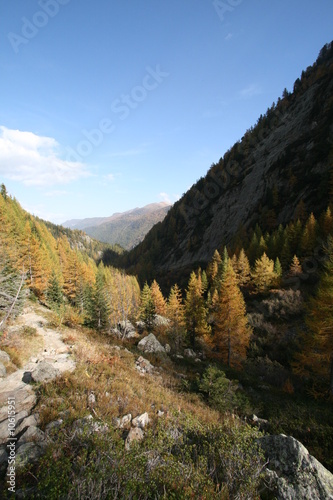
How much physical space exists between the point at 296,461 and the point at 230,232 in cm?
7606

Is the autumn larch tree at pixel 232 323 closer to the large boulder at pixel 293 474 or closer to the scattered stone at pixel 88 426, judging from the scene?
the large boulder at pixel 293 474

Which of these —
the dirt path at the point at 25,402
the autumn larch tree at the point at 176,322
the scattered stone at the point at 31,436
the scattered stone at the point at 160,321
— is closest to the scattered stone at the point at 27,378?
the dirt path at the point at 25,402

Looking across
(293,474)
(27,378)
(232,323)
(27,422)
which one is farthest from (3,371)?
(232,323)

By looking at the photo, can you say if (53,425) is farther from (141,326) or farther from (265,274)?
(265,274)

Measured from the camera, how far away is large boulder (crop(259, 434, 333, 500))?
4344 mm

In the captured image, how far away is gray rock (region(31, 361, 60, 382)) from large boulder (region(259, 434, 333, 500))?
25.0 ft

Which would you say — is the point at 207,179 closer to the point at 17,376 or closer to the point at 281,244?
the point at 281,244

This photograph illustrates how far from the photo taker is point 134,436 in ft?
19.4

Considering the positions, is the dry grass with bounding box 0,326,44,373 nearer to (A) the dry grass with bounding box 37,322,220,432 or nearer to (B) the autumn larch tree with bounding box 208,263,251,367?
(A) the dry grass with bounding box 37,322,220,432

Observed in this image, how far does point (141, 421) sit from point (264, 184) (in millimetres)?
79697

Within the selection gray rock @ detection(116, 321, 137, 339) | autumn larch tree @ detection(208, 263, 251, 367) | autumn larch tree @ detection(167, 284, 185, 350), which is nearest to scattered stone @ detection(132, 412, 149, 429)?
autumn larch tree @ detection(208, 263, 251, 367)

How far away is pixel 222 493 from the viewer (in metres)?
4.02

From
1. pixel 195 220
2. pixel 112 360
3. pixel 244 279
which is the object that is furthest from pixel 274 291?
pixel 195 220

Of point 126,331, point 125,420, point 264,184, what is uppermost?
point 264,184
